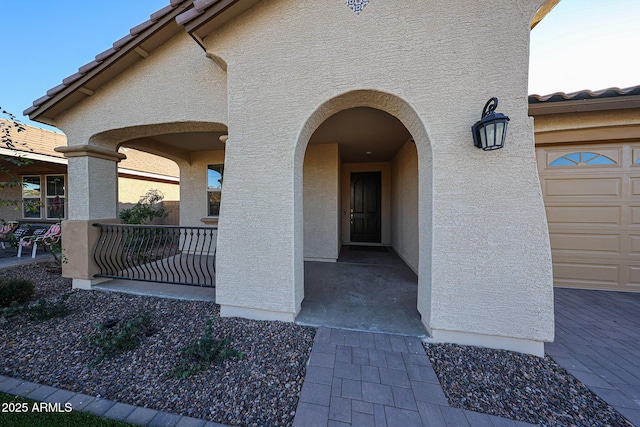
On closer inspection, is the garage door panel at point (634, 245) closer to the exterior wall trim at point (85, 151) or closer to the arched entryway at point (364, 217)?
the arched entryway at point (364, 217)

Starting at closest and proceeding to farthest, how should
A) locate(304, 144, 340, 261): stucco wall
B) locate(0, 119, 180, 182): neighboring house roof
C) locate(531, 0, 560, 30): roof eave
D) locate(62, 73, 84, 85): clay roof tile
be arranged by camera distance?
1. locate(531, 0, 560, 30): roof eave
2. locate(62, 73, 84, 85): clay roof tile
3. locate(304, 144, 340, 261): stucco wall
4. locate(0, 119, 180, 182): neighboring house roof

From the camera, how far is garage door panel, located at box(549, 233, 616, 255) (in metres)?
3.67

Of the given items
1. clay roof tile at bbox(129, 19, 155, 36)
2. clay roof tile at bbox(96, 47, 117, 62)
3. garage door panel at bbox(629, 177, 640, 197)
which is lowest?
garage door panel at bbox(629, 177, 640, 197)

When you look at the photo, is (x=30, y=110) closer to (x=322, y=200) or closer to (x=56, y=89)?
(x=56, y=89)

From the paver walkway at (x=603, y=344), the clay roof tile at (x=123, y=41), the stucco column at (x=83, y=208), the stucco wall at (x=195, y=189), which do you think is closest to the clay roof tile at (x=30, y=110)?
the stucco column at (x=83, y=208)

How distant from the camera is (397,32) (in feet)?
7.88

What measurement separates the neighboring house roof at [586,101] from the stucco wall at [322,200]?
3675mm

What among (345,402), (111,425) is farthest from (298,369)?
(111,425)

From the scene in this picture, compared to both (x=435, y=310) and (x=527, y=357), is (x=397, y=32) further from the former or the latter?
(x=527, y=357)

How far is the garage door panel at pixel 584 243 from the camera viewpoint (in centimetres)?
367

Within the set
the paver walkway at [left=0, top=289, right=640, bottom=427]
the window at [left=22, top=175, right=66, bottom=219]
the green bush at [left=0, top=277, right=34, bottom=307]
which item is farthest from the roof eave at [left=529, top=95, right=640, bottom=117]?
the window at [left=22, top=175, right=66, bottom=219]

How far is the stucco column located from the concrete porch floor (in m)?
3.88

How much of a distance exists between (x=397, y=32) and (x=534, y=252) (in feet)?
9.10

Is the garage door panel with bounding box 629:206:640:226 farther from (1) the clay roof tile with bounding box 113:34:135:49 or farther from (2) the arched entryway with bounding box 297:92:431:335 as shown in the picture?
(1) the clay roof tile with bounding box 113:34:135:49
